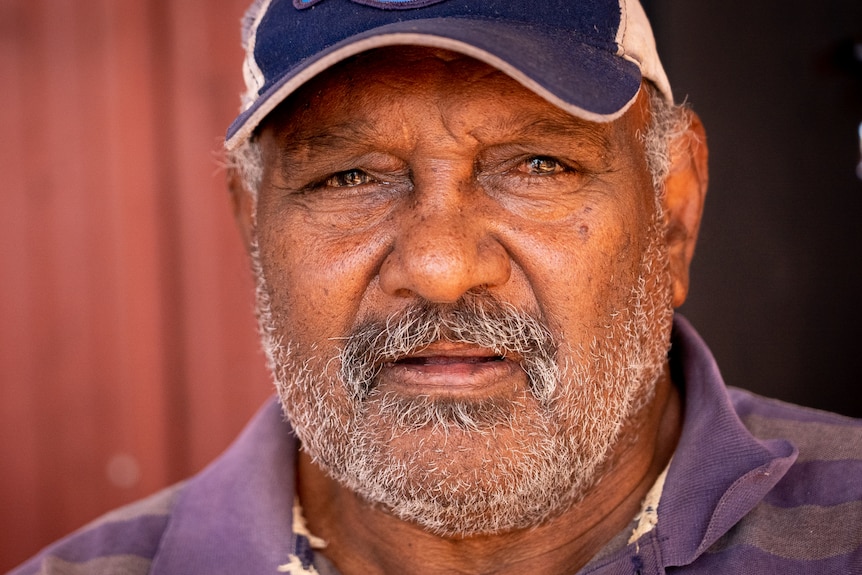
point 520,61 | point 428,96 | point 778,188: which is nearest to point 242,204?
point 428,96

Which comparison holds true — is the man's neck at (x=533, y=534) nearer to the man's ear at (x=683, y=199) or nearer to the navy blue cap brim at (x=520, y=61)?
the man's ear at (x=683, y=199)

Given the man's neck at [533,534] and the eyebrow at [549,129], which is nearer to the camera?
the eyebrow at [549,129]

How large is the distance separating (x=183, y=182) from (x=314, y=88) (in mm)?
1734

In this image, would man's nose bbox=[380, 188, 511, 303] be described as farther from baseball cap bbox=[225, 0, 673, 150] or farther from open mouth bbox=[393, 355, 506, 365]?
baseball cap bbox=[225, 0, 673, 150]

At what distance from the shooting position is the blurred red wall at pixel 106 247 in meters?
3.33

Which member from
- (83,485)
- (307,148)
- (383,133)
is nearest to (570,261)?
(383,133)

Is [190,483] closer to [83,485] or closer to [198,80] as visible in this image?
[83,485]

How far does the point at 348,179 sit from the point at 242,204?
1.50 ft

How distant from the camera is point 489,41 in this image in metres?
1.52

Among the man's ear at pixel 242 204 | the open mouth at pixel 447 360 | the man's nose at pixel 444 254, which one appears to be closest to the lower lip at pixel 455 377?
the open mouth at pixel 447 360

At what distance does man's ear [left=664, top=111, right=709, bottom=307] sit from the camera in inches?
80.6

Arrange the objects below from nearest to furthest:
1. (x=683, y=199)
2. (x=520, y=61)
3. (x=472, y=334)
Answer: (x=520, y=61) < (x=472, y=334) < (x=683, y=199)

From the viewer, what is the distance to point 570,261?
1.73 meters

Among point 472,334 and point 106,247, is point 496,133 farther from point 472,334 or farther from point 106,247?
point 106,247
